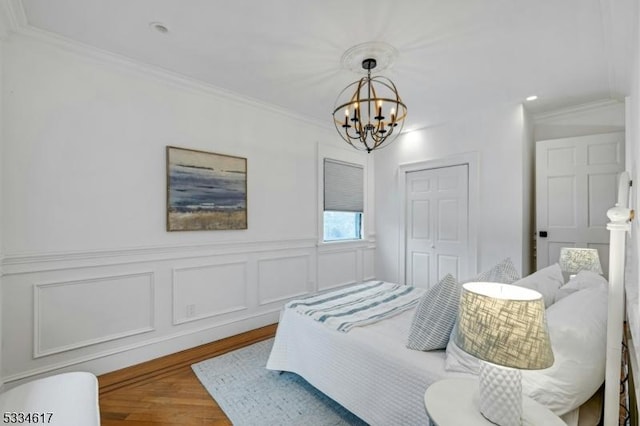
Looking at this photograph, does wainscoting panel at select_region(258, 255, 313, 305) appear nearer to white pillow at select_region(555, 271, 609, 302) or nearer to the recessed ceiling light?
the recessed ceiling light

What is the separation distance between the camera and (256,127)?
3.53 meters

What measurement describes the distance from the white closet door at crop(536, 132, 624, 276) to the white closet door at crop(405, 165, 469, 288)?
83cm

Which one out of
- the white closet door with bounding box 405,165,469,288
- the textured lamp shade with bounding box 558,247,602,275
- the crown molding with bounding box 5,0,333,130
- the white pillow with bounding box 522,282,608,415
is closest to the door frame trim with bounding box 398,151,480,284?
the white closet door with bounding box 405,165,469,288

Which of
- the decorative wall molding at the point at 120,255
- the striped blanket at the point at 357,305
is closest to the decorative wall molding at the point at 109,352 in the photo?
the decorative wall molding at the point at 120,255

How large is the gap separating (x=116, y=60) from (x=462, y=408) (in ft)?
10.9

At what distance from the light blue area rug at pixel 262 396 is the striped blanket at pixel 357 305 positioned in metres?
0.54

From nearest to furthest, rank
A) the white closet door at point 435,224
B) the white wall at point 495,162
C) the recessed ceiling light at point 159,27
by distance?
1. the recessed ceiling light at point 159,27
2. the white wall at point 495,162
3. the white closet door at point 435,224

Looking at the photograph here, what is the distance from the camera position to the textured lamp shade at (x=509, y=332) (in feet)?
3.09

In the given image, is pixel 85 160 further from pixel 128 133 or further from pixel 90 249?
pixel 90 249

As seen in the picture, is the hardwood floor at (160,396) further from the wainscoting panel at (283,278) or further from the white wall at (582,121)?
the white wall at (582,121)

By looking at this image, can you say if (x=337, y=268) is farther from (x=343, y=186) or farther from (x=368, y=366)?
(x=368, y=366)

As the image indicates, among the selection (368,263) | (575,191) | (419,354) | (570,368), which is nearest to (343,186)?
(368,263)

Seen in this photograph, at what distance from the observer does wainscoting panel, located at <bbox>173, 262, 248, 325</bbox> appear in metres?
2.90

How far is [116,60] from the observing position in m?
2.52
